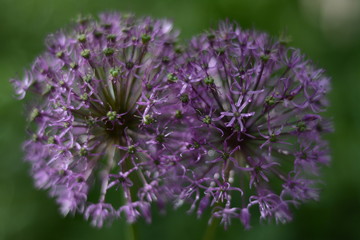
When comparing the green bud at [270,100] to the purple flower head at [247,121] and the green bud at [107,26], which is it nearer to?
the purple flower head at [247,121]

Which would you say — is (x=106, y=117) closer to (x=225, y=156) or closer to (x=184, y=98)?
(x=184, y=98)

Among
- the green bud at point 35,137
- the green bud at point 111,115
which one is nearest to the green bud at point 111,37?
the green bud at point 111,115

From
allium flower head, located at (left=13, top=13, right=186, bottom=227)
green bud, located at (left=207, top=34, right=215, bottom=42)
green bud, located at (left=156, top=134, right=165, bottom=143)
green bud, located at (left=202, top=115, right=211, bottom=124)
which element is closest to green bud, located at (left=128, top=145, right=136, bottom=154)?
allium flower head, located at (left=13, top=13, right=186, bottom=227)

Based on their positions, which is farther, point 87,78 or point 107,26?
point 107,26

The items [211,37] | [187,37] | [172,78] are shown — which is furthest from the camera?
[187,37]

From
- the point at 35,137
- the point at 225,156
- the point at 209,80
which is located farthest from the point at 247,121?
the point at 35,137

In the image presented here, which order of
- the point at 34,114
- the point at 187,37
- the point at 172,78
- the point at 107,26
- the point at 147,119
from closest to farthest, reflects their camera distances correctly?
1. the point at 147,119
2. the point at 172,78
3. the point at 34,114
4. the point at 107,26
5. the point at 187,37

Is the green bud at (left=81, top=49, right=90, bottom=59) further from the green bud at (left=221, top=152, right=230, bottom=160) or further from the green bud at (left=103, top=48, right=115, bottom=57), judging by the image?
the green bud at (left=221, top=152, right=230, bottom=160)

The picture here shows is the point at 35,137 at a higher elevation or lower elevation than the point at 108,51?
lower
